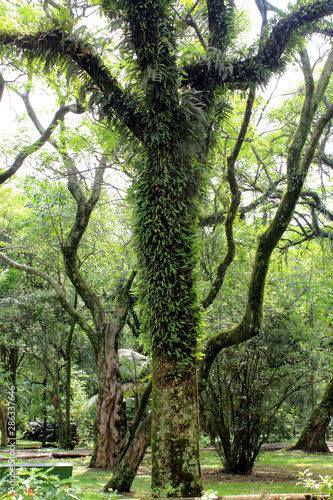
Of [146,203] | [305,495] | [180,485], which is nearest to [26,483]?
[180,485]

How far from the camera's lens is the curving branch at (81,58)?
14.9ft

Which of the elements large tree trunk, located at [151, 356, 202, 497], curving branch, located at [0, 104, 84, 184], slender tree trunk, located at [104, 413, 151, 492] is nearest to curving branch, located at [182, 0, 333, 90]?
large tree trunk, located at [151, 356, 202, 497]

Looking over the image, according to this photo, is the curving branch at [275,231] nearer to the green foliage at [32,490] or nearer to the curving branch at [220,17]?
the curving branch at [220,17]

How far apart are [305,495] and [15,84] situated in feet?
36.8

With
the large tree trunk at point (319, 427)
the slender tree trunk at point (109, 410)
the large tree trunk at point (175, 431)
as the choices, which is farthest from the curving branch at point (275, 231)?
the large tree trunk at point (319, 427)

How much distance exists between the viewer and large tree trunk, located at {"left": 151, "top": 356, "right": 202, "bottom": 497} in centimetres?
387

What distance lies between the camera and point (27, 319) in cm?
1429

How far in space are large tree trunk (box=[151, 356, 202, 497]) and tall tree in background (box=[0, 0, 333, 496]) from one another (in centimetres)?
1

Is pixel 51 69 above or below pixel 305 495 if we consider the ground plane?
above

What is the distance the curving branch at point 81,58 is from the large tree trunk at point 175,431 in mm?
3015

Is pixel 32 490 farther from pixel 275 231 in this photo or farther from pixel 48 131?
pixel 48 131

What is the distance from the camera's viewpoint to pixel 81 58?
476cm

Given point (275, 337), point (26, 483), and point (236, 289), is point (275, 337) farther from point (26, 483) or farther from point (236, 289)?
point (26, 483)

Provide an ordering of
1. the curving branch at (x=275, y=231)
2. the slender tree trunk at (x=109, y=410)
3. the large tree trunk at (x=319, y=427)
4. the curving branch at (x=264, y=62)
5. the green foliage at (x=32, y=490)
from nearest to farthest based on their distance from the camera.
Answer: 1. the green foliage at (x=32, y=490)
2. the curving branch at (x=264, y=62)
3. the curving branch at (x=275, y=231)
4. the slender tree trunk at (x=109, y=410)
5. the large tree trunk at (x=319, y=427)
